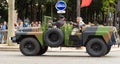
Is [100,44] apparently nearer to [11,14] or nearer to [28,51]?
[28,51]

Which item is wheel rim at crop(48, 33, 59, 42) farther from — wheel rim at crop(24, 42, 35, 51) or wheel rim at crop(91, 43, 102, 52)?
wheel rim at crop(91, 43, 102, 52)

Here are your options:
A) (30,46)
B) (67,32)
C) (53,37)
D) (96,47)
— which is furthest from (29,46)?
(96,47)

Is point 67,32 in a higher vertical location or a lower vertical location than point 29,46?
higher

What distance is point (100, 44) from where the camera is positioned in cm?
2142

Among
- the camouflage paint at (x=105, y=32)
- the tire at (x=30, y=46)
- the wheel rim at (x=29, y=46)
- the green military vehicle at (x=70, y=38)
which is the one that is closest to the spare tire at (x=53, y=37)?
the green military vehicle at (x=70, y=38)

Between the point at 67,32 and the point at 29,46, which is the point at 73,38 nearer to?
the point at 67,32

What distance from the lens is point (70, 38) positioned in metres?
21.6

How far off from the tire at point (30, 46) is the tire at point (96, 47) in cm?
233

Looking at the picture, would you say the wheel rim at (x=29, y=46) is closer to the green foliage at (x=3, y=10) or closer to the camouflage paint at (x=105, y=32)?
the camouflage paint at (x=105, y=32)

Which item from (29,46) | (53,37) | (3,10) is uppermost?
(53,37)

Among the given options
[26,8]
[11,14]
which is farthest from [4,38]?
[26,8]

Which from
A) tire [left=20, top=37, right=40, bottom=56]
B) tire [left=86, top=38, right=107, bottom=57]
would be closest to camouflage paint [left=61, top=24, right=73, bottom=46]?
tire [left=86, top=38, right=107, bottom=57]

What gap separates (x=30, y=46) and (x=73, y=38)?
2.12 m

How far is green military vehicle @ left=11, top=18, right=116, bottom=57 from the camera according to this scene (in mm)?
21281
